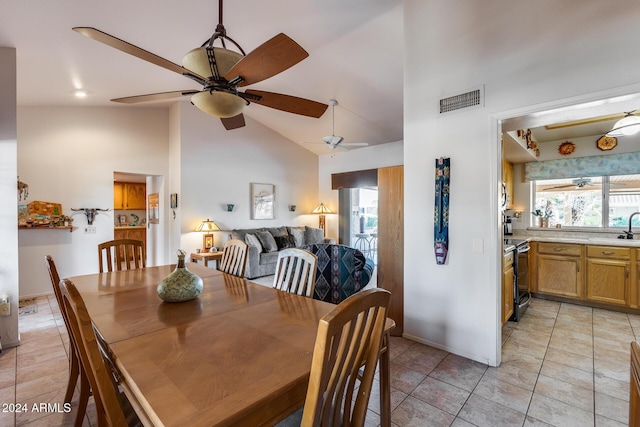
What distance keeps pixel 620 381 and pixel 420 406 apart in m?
1.64

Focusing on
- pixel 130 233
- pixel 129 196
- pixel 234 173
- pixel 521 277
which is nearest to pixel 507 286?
pixel 521 277

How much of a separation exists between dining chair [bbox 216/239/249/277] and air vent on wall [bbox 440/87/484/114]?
2205mm

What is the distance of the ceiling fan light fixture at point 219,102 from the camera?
1794 millimetres

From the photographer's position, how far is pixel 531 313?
3697 millimetres

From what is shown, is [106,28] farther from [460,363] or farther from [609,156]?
[609,156]

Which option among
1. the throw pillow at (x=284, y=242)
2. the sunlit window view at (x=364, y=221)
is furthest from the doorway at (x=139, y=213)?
the sunlit window view at (x=364, y=221)

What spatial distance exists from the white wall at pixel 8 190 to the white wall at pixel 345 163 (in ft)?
19.6

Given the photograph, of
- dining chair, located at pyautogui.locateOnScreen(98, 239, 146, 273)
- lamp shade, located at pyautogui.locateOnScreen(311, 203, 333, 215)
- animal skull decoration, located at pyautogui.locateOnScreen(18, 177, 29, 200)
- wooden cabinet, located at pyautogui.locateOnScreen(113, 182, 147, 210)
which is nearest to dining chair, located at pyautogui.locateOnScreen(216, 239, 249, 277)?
dining chair, located at pyautogui.locateOnScreen(98, 239, 146, 273)

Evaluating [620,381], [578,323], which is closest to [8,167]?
[620,381]

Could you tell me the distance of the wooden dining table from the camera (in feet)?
2.87

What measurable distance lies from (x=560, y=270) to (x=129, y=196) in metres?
8.92

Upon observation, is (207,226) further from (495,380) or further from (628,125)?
(628,125)

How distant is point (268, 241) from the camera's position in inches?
246

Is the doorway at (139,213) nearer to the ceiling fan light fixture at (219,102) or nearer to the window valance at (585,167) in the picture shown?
the ceiling fan light fixture at (219,102)
